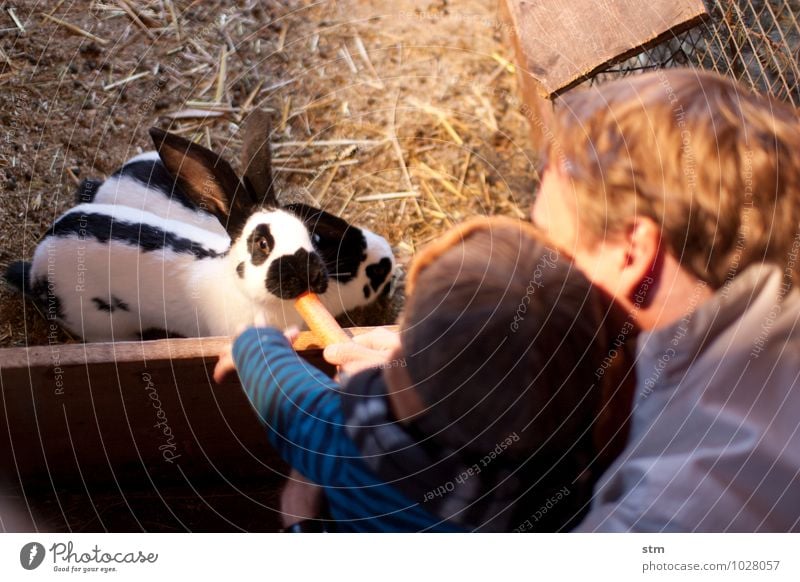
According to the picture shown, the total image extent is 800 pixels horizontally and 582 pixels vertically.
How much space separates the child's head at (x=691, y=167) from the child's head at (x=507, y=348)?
7 cm

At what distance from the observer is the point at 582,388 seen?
74cm

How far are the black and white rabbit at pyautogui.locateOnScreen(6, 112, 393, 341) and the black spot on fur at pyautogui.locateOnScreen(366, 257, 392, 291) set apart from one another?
0.07m

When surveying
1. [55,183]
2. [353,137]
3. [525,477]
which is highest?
[55,183]

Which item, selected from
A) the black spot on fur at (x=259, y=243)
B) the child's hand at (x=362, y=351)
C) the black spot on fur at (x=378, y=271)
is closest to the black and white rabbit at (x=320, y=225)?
the black spot on fur at (x=378, y=271)

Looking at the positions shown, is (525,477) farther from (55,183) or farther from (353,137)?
(55,183)

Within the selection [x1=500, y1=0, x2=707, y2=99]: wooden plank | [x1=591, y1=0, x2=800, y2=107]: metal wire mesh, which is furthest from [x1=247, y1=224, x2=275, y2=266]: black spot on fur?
[x1=591, y1=0, x2=800, y2=107]: metal wire mesh

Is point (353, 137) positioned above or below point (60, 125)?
below

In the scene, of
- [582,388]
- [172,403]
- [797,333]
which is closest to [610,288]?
[582,388]

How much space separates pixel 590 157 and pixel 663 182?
0.23 ft

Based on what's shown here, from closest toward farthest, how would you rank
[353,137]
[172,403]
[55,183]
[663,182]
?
[663,182]
[172,403]
[55,183]
[353,137]

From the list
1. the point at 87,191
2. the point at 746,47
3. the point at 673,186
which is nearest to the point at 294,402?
the point at 673,186

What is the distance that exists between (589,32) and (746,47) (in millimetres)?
374

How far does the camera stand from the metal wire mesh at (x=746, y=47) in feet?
3.96

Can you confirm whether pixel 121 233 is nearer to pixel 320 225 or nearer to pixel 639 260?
pixel 320 225
